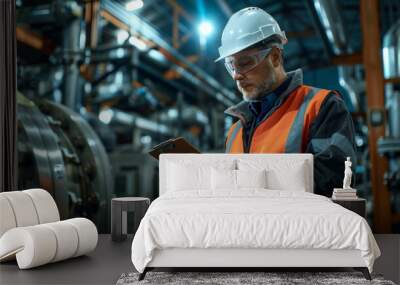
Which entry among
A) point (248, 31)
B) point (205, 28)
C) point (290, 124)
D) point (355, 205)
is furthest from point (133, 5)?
point (355, 205)

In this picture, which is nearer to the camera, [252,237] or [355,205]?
[252,237]

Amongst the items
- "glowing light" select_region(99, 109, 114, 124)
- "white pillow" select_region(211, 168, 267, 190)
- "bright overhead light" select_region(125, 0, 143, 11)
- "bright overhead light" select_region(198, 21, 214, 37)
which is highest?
"bright overhead light" select_region(125, 0, 143, 11)

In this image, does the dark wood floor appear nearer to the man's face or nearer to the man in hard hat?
the man in hard hat

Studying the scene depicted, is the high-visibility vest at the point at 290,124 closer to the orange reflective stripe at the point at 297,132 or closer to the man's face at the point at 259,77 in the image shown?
the orange reflective stripe at the point at 297,132

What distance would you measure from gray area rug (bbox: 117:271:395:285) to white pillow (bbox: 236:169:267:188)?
2.61 feet

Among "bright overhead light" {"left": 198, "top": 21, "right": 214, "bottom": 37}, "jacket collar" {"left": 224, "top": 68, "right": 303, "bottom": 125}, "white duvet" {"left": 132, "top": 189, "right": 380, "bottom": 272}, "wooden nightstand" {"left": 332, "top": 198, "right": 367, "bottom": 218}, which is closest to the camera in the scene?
"white duvet" {"left": 132, "top": 189, "right": 380, "bottom": 272}

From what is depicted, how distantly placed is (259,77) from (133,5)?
1.69 metres

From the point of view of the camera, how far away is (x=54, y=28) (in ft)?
15.6

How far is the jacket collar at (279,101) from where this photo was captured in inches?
150

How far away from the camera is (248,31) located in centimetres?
385

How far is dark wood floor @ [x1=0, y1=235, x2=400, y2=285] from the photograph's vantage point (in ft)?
8.66

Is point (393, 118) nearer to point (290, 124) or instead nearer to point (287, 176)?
point (290, 124)

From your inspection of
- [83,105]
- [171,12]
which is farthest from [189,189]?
[171,12]

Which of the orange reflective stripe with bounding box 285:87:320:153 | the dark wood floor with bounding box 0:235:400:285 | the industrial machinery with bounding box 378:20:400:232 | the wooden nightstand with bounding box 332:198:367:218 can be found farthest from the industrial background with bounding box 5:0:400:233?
the dark wood floor with bounding box 0:235:400:285
